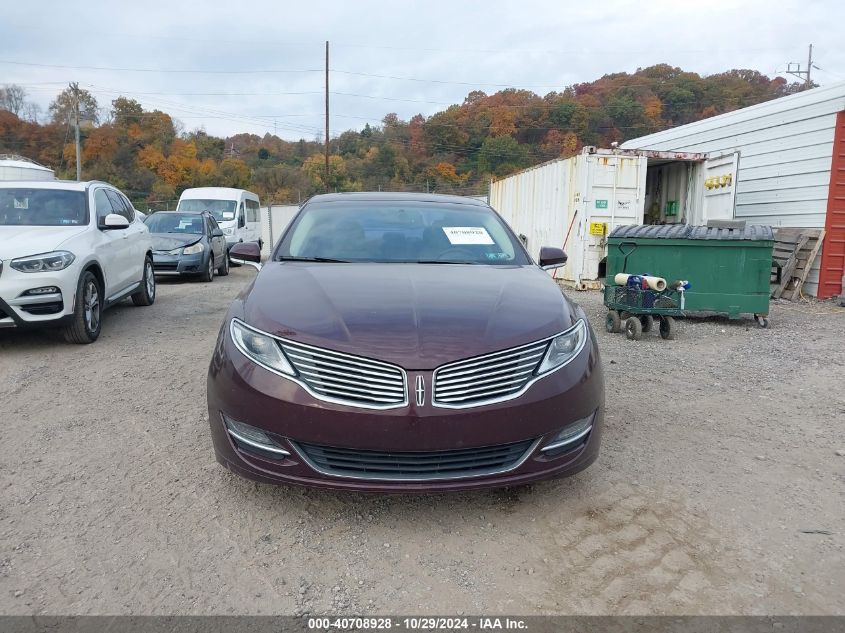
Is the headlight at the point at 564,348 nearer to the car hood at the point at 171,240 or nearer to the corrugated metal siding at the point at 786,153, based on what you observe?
the corrugated metal siding at the point at 786,153

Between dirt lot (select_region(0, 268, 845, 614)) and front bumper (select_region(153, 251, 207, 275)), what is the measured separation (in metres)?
7.54

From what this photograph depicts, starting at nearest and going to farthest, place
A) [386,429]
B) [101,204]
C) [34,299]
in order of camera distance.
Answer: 1. [386,429]
2. [34,299]
3. [101,204]

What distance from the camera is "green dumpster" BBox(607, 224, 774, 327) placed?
24.7ft

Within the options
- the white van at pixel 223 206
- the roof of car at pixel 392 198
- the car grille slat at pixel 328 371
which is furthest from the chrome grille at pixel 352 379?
the white van at pixel 223 206

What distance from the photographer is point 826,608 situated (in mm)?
2186

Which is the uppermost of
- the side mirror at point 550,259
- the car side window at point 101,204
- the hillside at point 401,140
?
the hillside at point 401,140

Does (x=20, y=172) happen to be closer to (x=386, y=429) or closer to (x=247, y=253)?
(x=247, y=253)

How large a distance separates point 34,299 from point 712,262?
742 cm

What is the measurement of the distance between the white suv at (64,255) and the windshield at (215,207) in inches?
361

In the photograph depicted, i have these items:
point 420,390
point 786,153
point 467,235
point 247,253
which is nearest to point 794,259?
point 786,153

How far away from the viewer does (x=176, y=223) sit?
12.9 metres

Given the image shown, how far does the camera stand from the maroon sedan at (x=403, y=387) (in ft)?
7.94

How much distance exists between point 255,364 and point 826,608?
2352 mm

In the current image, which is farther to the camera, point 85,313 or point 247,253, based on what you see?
point 85,313
